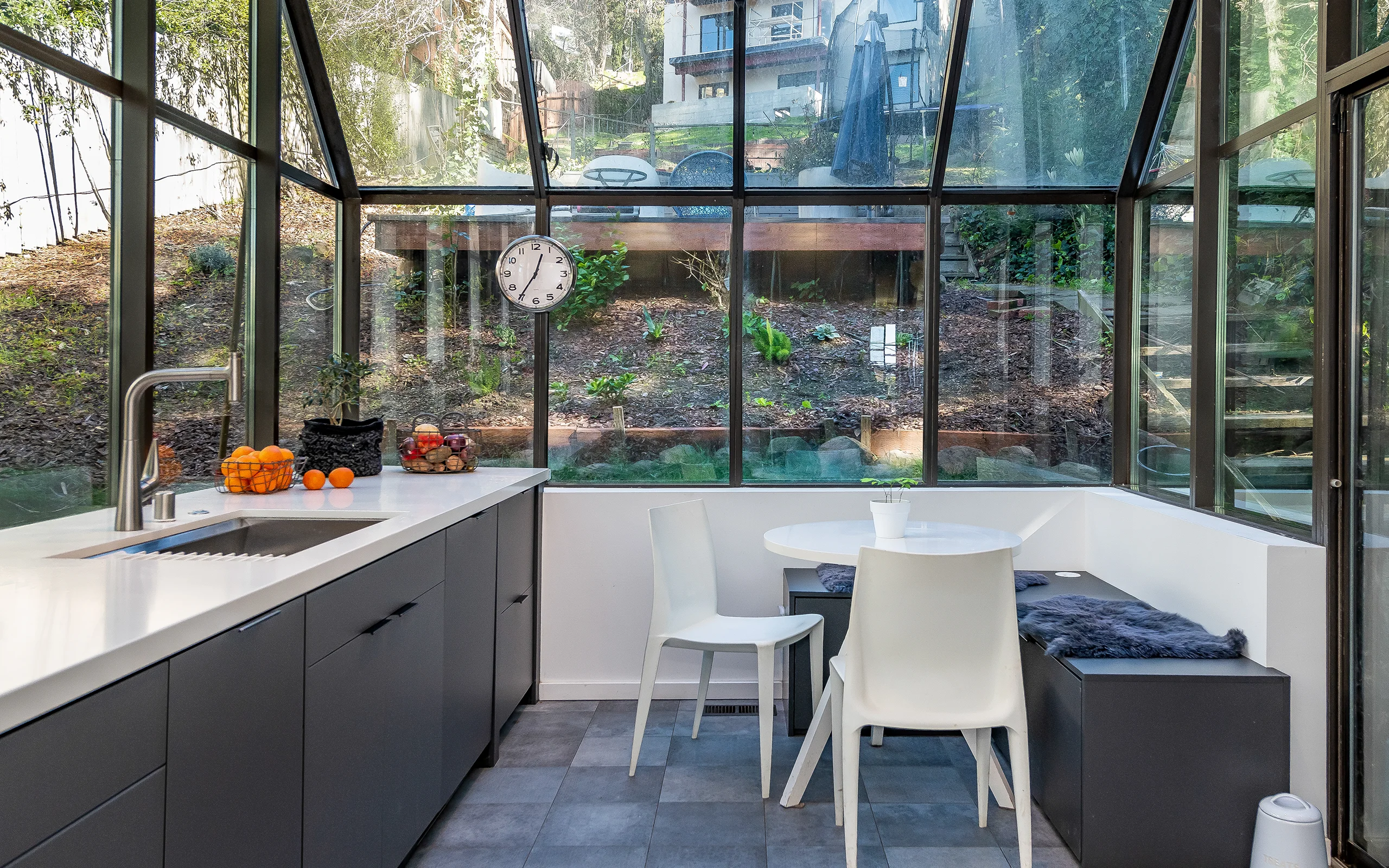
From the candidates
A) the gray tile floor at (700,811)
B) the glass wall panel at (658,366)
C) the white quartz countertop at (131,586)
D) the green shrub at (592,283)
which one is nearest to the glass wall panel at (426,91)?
the green shrub at (592,283)

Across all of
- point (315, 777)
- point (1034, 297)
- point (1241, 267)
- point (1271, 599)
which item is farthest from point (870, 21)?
point (315, 777)

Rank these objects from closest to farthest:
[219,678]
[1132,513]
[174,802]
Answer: [174,802] < [219,678] < [1132,513]

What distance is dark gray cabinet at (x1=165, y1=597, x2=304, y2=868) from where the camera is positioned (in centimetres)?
128

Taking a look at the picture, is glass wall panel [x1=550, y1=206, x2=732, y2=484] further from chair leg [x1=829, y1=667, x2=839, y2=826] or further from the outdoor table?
chair leg [x1=829, y1=667, x2=839, y2=826]

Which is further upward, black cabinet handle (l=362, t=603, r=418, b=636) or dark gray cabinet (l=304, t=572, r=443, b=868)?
black cabinet handle (l=362, t=603, r=418, b=636)

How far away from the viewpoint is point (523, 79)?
3881 mm

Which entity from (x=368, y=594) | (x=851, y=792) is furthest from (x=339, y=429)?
(x=851, y=792)

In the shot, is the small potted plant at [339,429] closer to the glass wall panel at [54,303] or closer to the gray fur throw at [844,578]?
the glass wall panel at [54,303]

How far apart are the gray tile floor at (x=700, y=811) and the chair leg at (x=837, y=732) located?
60mm

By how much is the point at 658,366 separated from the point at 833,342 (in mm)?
797

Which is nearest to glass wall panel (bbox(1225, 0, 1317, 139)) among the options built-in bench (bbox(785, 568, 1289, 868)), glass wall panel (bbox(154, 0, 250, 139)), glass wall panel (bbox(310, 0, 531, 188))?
built-in bench (bbox(785, 568, 1289, 868))

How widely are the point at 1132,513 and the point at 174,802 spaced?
336 cm

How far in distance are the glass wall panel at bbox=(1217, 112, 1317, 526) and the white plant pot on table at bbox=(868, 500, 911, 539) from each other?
1.15 m

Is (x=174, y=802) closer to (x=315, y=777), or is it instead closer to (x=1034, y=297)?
(x=315, y=777)
